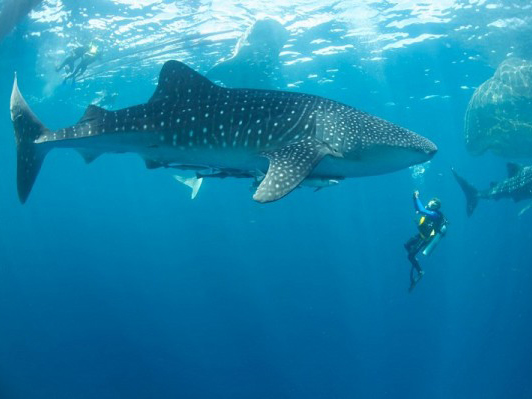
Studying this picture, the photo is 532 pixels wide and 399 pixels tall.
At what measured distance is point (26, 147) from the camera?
258 inches

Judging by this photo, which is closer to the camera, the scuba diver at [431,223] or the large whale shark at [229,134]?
the large whale shark at [229,134]

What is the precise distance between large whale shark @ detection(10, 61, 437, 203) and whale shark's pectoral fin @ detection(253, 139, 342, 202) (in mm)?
37

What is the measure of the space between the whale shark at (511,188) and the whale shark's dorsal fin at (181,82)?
14319 mm

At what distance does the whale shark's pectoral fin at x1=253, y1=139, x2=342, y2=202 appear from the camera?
178 inches

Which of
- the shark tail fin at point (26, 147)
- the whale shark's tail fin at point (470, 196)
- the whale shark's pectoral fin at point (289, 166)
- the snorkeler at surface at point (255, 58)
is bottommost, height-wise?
the whale shark's tail fin at point (470, 196)

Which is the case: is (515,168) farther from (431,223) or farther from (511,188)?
(431,223)

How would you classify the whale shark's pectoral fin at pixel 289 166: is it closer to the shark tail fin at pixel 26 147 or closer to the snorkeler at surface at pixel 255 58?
the shark tail fin at pixel 26 147

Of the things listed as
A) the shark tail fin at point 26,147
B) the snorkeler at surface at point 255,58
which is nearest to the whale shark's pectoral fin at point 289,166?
the shark tail fin at point 26,147

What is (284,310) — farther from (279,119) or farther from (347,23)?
(279,119)

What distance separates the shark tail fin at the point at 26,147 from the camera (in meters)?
6.51

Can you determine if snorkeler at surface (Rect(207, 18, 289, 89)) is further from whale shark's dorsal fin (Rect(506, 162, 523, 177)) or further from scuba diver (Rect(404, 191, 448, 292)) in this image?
scuba diver (Rect(404, 191, 448, 292))

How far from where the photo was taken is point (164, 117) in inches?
241

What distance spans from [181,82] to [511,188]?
15.6 m

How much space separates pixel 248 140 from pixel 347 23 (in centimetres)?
1818
